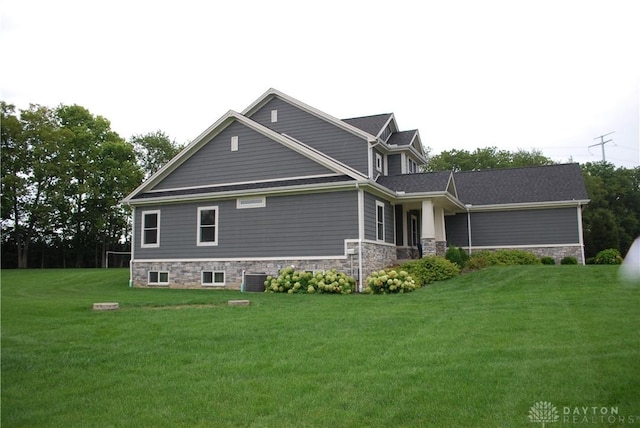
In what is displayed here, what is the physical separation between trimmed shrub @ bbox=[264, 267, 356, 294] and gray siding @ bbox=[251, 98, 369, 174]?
5.26 meters

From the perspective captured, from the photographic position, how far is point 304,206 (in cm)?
1727

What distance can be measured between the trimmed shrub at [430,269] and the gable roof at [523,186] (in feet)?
25.3

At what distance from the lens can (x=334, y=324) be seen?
8.70m

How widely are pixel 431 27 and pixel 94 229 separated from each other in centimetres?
3383

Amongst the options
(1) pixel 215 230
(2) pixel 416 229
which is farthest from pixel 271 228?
(2) pixel 416 229

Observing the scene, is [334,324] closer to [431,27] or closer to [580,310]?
[580,310]

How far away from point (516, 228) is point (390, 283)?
421 inches

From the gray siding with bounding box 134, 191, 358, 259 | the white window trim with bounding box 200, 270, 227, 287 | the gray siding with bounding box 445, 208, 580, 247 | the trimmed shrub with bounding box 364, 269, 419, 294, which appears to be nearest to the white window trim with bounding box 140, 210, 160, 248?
the gray siding with bounding box 134, 191, 358, 259

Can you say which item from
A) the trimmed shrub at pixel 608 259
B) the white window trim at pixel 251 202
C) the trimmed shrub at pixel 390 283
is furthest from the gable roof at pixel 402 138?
the trimmed shrub at pixel 608 259

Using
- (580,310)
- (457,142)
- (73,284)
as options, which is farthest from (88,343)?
(457,142)

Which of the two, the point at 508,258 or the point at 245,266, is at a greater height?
the point at 508,258

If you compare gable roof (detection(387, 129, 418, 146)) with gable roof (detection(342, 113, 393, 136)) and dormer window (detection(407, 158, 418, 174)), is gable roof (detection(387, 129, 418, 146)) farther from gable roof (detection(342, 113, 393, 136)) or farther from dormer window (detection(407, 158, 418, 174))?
gable roof (detection(342, 113, 393, 136))

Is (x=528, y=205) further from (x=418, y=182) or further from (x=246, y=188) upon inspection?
(x=246, y=188)

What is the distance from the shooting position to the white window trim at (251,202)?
1802 cm
